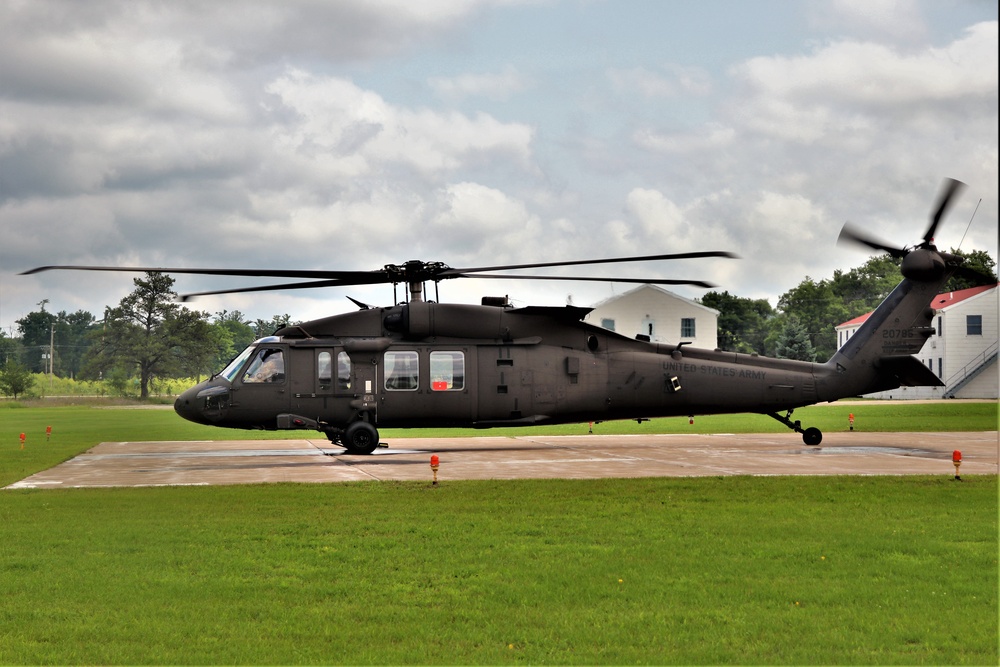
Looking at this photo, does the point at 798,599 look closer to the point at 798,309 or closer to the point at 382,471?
the point at 382,471

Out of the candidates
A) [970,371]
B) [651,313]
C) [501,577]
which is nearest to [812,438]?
[501,577]

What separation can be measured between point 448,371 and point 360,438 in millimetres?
3073

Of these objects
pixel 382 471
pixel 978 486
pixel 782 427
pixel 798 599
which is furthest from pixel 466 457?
pixel 782 427

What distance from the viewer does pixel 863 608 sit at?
9.29m

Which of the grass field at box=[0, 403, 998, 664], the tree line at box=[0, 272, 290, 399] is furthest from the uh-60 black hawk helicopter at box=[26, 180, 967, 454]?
the tree line at box=[0, 272, 290, 399]

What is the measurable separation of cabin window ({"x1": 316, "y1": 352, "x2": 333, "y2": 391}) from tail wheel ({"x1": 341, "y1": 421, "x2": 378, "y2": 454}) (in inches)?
53.9

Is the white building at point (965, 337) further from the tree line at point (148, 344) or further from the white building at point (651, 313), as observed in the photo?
the tree line at point (148, 344)

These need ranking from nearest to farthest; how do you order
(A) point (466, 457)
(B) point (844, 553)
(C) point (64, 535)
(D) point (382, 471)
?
(B) point (844, 553)
(C) point (64, 535)
(D) point (382, 471)
(A) point (466, 457)

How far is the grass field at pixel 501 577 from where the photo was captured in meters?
8.15

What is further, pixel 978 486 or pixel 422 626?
pixel 978 486

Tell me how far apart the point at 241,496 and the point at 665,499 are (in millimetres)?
7902

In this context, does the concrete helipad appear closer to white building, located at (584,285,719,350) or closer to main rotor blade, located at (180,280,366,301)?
main rotor blade, located at (180,280,366,301)

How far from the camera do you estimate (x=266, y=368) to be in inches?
1002

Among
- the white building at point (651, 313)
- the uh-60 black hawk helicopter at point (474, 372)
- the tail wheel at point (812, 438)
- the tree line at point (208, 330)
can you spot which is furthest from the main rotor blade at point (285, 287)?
the white building at point (651, 313)
